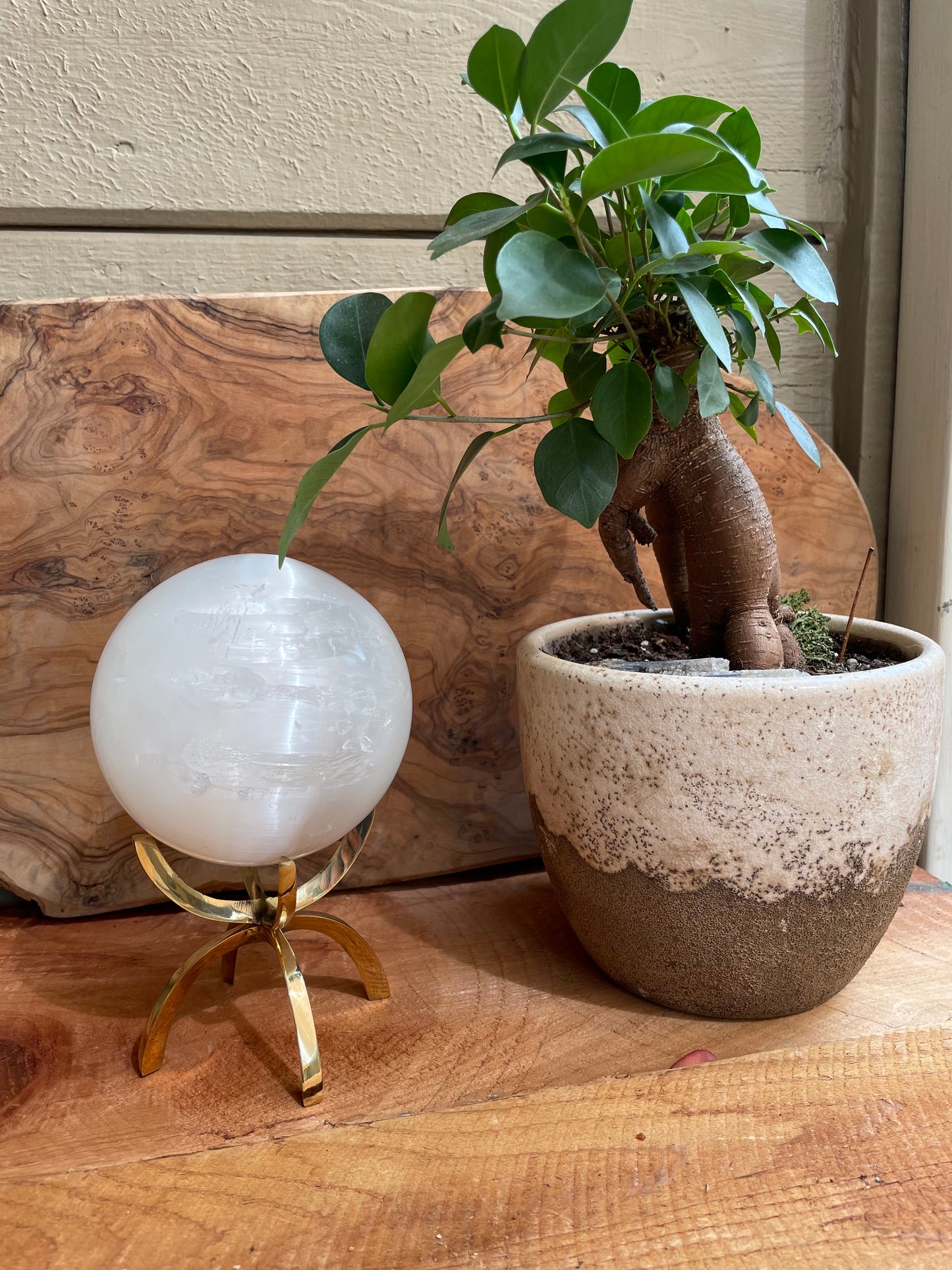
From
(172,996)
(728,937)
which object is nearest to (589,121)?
A: (728,937)

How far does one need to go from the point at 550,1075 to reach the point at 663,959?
109mm

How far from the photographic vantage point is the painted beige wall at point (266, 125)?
820 millimetres

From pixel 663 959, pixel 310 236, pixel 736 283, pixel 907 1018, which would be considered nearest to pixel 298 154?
pixel 310 236

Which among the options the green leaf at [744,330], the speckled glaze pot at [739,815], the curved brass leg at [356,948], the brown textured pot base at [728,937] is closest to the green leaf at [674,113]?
the green leaf at [744,330]

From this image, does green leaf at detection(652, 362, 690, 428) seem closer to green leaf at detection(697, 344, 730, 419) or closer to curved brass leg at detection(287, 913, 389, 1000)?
green leaf at detection(697, 344, 730, 419)

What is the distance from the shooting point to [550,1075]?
24.5 inches

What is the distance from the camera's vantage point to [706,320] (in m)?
0.52

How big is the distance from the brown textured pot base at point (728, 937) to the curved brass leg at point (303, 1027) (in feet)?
Result: 0.67

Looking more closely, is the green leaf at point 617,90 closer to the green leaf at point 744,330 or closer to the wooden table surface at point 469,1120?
the green leaf at point 744,330

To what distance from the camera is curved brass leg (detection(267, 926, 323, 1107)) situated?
60 centimetres

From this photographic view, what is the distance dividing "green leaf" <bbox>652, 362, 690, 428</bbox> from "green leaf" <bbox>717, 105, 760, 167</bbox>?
138mm

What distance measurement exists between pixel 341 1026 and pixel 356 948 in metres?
0.06

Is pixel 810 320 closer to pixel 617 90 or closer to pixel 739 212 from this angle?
pixel 739 212

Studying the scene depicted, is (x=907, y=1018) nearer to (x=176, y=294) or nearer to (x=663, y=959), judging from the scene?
(x=663, y=959)
